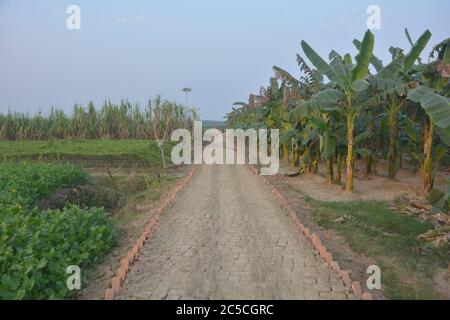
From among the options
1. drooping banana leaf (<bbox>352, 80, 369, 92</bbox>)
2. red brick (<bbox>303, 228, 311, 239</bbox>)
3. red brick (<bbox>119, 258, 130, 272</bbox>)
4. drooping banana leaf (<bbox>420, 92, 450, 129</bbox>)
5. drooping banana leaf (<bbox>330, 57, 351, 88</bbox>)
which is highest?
drooping banana leaf (<bbox>330, 57, 351, 88</bbox>)

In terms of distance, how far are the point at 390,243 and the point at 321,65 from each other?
17.2 ft

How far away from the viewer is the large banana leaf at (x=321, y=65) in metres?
9.94

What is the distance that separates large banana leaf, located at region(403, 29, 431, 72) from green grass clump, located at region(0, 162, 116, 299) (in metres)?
8.41

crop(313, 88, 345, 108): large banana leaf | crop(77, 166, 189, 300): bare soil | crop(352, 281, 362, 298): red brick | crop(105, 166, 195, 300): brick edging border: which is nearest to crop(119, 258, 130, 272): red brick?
crop(105, 166, 195, 300): brick edging border

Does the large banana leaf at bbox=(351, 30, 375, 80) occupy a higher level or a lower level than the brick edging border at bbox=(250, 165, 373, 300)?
higher

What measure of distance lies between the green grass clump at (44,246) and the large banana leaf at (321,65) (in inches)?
263

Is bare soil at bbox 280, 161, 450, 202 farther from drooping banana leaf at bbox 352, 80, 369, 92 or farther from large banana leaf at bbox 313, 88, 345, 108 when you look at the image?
drooping banana leaf at bbox 352, 80, 369, 92

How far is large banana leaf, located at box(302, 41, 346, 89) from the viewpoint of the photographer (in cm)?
994

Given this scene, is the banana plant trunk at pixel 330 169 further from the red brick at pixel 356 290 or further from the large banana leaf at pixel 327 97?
the red brick at pixel 356 290

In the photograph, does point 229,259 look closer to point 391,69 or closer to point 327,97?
point 327,97

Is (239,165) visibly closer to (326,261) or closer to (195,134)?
(326,261)

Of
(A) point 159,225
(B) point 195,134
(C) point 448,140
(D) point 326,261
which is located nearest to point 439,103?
(C) point 448,140

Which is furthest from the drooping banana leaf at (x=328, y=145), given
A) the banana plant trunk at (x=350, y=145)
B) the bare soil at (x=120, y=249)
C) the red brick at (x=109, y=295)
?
the red brick at (x=109, y=295)

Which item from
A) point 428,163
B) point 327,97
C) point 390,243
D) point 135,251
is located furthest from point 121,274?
point 428,163
